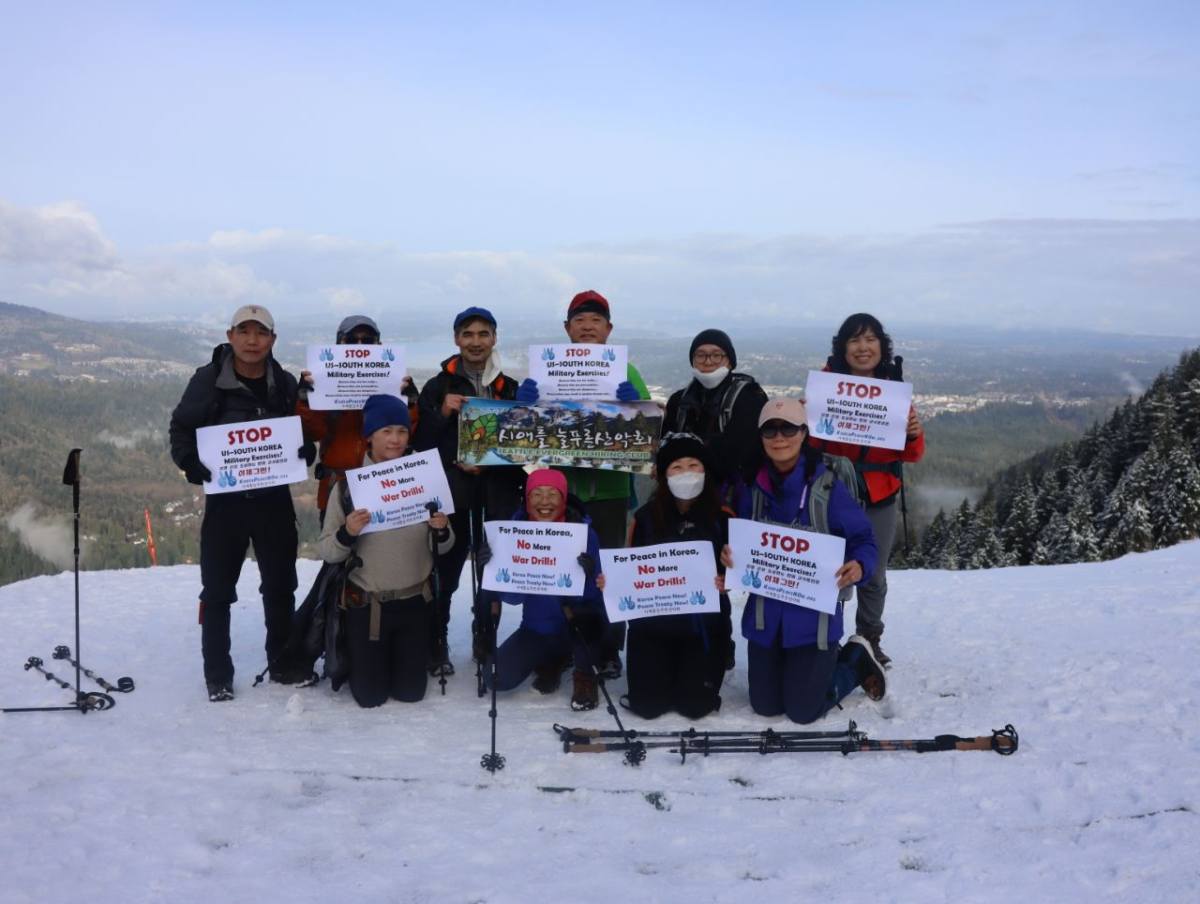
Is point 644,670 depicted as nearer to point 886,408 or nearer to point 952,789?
point 952,789

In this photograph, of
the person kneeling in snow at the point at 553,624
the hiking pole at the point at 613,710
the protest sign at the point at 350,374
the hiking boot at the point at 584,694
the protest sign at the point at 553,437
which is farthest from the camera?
the protest sign at the point at 350,374

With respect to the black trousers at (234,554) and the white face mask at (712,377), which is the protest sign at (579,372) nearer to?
the white face mask at (712,377)

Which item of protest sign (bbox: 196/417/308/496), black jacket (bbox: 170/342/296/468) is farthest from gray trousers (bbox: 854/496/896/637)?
black jacket (bbox: 170/342/296/468)

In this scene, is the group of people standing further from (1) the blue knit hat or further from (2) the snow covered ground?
(2) the snow covered ground

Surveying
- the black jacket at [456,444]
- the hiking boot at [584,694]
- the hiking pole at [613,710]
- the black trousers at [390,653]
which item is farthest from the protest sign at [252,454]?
the hiking boot at [584,694]

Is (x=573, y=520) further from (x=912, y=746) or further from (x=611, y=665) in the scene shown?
(x=912, y=746)

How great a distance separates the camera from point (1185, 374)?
54.2m

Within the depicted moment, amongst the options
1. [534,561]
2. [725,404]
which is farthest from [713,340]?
[534,561]

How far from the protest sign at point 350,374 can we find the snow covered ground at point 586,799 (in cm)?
251

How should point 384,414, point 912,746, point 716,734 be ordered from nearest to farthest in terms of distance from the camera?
point 912,746 < point 716,734 < point 384,414

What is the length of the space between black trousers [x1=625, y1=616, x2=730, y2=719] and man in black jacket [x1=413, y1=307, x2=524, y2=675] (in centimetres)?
147

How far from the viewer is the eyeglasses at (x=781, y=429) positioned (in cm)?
575

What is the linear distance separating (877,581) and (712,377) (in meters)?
2.37

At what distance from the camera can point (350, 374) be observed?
678cm
